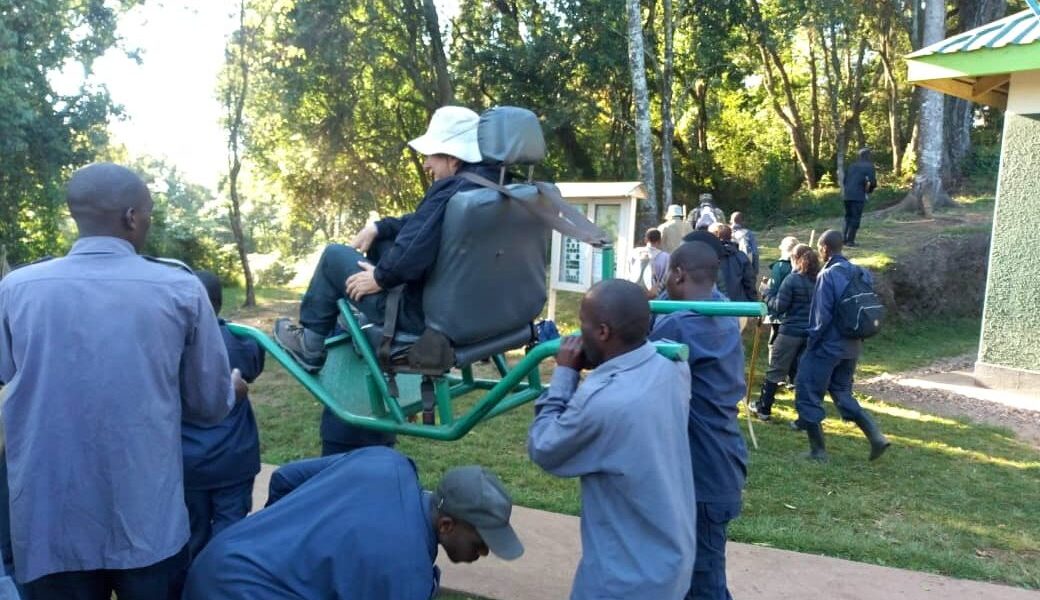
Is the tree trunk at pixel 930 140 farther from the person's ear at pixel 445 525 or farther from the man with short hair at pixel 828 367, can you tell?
the person's ear at pixel 445 525

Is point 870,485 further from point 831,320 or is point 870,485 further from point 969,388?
point 969,388

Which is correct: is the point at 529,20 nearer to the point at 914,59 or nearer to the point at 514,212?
the point at 914,59

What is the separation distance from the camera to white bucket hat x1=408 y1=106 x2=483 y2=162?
3.49 metres

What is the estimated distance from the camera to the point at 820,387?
6.45 metres

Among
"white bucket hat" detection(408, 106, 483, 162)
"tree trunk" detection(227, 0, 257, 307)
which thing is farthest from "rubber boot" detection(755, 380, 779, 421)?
"tree trunk" detection(227, 0, 257, 307)

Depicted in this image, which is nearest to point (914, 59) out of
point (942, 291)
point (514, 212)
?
point (942, 291)

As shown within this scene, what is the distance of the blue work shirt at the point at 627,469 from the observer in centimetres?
246

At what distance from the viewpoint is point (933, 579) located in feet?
14.2

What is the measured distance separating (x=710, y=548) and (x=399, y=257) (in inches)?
63.3

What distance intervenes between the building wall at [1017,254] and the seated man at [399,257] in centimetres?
809

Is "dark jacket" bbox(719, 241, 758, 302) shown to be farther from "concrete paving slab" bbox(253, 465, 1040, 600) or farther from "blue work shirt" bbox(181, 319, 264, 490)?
"blue work shirt" bbox(181, 319, 264, 490)

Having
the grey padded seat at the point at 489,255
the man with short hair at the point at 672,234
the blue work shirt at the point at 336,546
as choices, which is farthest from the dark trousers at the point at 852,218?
the blue work shirt at the point at 336,546

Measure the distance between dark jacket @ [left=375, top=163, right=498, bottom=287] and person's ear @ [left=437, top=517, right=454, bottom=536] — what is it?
1.18 m

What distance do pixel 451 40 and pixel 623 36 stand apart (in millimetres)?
4107
